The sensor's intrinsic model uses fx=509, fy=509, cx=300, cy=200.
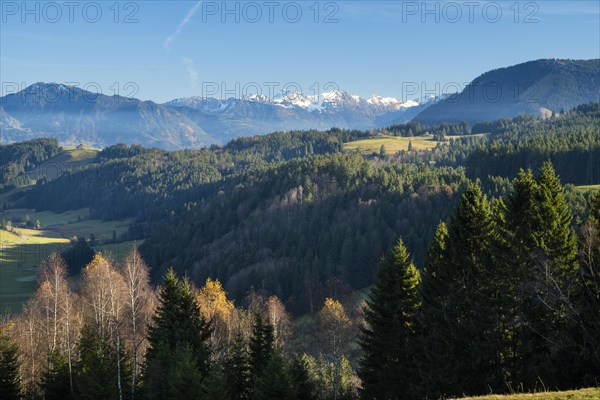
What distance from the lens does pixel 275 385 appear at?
36.1 meters

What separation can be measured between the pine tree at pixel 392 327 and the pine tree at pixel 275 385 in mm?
5682

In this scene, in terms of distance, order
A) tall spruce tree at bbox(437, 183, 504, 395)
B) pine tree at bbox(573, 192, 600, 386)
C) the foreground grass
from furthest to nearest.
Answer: tall spruce tree at bbox(437, 183, 504, 395) < pine tree at bbox(573, 192, 600, 386) < the foreground grass

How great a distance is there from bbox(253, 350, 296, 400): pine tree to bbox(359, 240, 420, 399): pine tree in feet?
18.6

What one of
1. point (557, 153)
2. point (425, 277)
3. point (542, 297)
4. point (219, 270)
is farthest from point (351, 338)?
point (557, 153)

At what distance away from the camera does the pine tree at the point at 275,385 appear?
36.2 metres

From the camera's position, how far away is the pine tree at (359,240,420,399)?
35.4 meters

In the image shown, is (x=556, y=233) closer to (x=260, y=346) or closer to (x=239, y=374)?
(x=260, y=346)

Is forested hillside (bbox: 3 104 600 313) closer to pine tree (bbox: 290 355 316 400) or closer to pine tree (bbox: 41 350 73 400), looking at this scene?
pine tree (bbox: 290 355 316 400)

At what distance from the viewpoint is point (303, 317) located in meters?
115

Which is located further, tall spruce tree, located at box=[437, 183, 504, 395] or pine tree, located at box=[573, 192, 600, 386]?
tall spruce tree, located at box=[437, 183, 504, 395]

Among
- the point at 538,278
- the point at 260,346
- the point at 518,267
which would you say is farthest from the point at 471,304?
the point at 260,346

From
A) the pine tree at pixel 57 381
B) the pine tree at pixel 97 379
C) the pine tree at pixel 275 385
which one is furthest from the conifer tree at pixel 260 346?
the pine tree at pixel 57 381

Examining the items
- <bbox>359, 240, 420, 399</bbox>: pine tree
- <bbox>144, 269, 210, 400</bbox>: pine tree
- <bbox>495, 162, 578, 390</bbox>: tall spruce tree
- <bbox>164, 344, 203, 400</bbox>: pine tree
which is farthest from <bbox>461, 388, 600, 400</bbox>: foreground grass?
<bbox>144, 269, 210, 400</bbox>: pine tree

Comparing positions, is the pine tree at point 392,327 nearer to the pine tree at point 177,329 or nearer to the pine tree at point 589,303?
the pine tree at point 589,303
